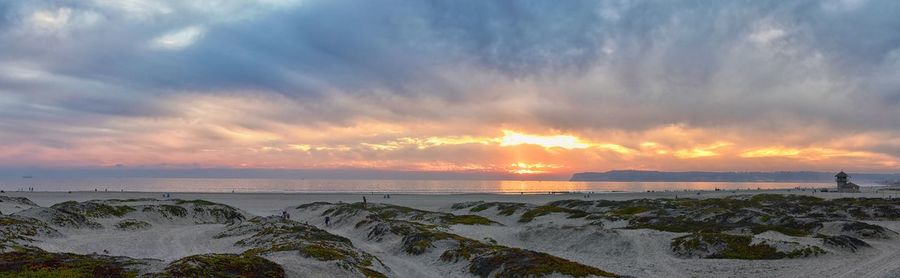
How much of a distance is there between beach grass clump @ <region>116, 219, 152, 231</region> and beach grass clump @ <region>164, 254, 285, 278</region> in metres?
37.6

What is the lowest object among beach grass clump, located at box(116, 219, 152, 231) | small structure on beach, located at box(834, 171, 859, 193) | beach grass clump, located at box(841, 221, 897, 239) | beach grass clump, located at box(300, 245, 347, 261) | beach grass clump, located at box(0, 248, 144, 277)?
beach grass clump, located at box(116, 219, 152, 231)

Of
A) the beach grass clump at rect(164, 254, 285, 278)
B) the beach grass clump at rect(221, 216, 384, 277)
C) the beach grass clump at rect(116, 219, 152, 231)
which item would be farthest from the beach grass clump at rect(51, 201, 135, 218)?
the beach grass clump at rect(164, 254, 285, 278)

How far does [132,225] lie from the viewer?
55688 mm

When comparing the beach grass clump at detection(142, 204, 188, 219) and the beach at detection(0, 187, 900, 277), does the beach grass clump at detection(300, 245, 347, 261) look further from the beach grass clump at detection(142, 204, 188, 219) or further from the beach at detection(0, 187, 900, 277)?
the beach grass clump at detection(142, 204, 188, 219)

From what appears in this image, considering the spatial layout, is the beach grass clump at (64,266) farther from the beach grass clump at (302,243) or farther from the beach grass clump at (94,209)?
the beach grass clump at (94,209)

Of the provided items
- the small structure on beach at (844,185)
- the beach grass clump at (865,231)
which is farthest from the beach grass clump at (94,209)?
the small structure on beach at (844,185)

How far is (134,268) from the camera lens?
22.2m

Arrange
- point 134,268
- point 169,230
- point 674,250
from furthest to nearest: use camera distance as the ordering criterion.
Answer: point 169,230 → point 674,250 → point 134,268

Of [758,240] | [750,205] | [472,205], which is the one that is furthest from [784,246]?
[472,205]

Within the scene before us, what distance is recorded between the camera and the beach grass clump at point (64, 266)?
68.9 feet

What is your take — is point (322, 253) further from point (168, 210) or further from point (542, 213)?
point (168, 210)

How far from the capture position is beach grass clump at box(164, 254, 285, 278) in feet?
70.9

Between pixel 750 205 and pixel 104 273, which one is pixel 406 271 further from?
pixel 750 205

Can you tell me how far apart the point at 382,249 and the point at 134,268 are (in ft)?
77.3
